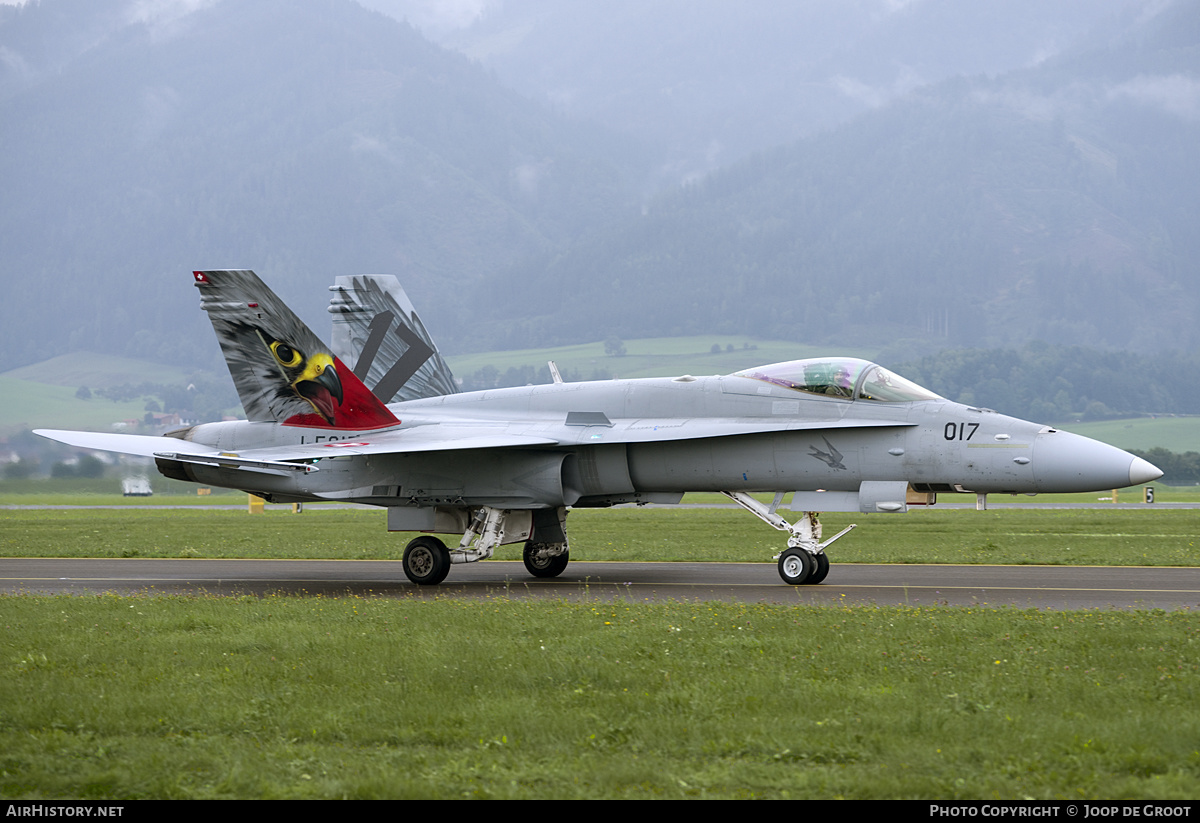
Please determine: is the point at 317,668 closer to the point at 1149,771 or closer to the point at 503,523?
the point at 1149,771

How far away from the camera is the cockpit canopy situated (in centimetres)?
1531

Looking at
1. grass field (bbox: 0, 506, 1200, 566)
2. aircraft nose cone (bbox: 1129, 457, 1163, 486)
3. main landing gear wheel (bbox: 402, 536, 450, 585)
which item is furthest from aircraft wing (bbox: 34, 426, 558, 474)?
aircraft nose cone (bbox: 1129, 457, 1163, 486)

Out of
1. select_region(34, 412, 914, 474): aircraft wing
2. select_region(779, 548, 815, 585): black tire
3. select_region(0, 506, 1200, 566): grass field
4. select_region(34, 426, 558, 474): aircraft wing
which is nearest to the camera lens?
select_region(779, 548, 815, 585): black tire

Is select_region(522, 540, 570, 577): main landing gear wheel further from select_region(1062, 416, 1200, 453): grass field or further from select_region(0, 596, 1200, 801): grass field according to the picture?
select_region(1062, 416, 1200, 453): grass field

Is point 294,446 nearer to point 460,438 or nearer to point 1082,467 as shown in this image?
point 460,438

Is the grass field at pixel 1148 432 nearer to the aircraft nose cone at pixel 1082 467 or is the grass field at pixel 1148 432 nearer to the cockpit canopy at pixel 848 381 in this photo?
the cockpit canopy at pixel 848 381

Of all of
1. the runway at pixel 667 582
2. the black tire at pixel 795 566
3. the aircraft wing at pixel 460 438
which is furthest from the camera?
the aircraft wing at pixel 460 438

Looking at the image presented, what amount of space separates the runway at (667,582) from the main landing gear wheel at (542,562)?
0.67 ft

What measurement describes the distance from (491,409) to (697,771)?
1210 cm

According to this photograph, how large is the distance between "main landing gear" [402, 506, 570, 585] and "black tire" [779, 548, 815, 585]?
3.82m

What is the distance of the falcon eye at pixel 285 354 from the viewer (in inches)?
703

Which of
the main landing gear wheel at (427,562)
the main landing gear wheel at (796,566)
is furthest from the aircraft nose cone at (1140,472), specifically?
the main landing gear wheel at (427,562)

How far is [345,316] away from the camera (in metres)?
21.8

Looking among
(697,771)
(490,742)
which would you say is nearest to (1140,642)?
(697,771)
